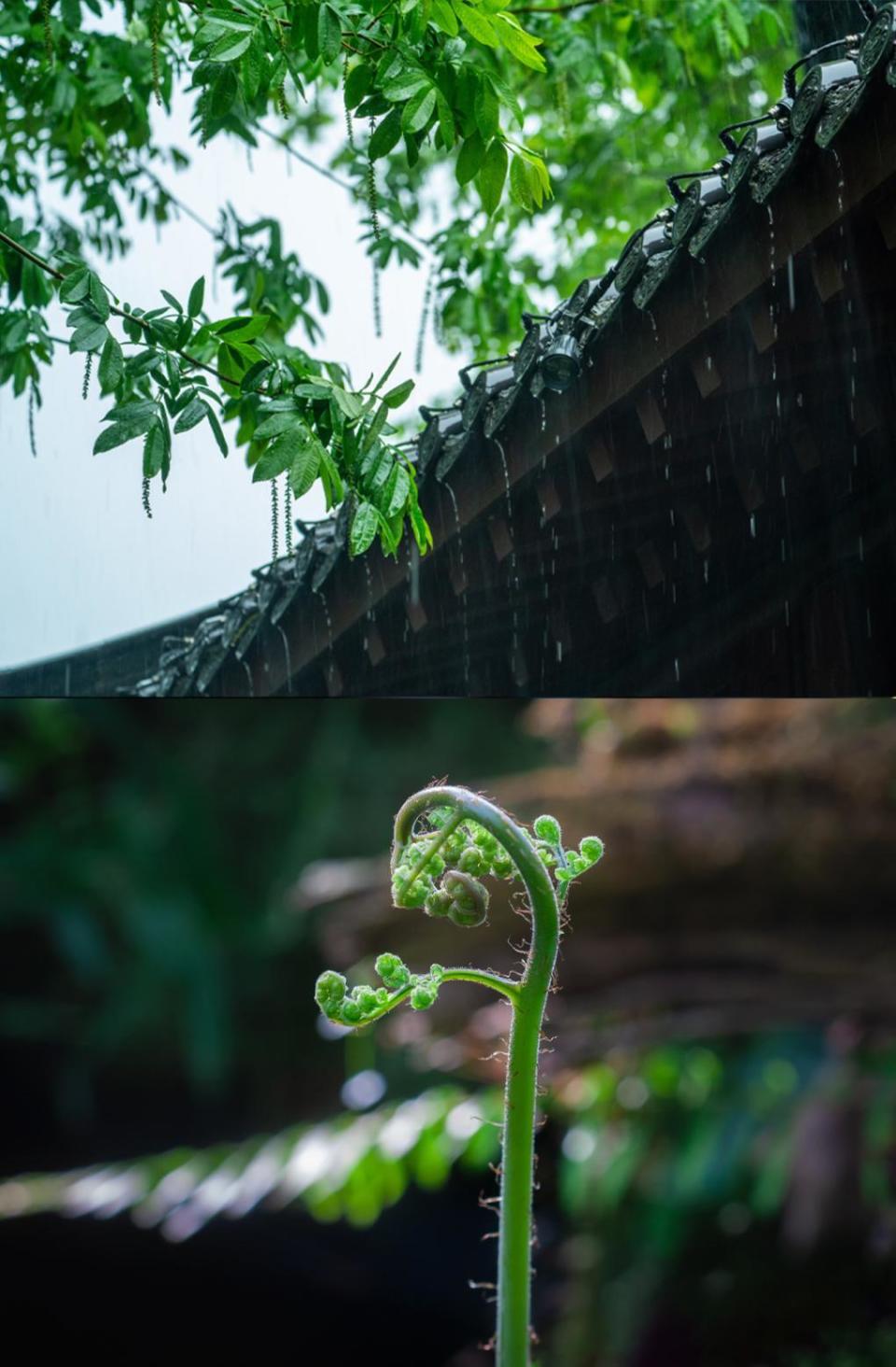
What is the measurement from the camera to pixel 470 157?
783 mm

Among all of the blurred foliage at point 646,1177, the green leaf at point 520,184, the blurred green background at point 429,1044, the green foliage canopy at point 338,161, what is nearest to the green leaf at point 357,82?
the green foliage canopy at point 338,161

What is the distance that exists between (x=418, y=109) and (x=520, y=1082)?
0.63 m

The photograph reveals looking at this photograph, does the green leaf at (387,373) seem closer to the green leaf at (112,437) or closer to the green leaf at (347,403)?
the green leaf at (347,403)

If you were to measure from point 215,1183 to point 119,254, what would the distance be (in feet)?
4.70

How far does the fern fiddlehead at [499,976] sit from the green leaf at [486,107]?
1.76ft

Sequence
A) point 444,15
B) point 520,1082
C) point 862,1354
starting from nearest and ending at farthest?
point 520,1082 → point 444,15 → point 862,1354

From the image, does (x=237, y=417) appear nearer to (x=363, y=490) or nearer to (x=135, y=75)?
(x=363, y=490)

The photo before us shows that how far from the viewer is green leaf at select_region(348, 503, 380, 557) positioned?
30.6 inches

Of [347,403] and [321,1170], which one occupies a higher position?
[347,403]

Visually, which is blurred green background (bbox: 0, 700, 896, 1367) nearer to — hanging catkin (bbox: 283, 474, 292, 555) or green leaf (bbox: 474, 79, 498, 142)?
hanging catkin (bbox: 283, 474, 292, 555)

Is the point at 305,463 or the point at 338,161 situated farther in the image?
the point at 338,161

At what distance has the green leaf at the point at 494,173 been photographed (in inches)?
31.0

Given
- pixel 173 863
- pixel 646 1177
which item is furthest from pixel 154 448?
pixel 173 863

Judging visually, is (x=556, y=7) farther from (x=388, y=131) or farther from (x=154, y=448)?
(x=154, y=448)
